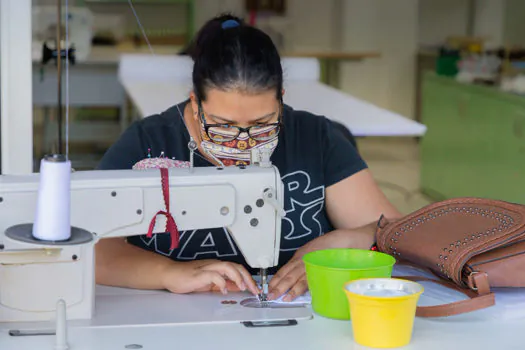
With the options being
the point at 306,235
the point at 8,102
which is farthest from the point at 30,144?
the point at 306,235

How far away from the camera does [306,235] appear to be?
1942 mm

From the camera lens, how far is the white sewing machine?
137cm

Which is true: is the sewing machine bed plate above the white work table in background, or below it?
below

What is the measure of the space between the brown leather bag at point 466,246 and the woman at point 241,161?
0.54ft

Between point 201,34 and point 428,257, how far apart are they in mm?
723

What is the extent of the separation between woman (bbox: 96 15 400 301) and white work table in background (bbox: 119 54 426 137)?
0.53 metres

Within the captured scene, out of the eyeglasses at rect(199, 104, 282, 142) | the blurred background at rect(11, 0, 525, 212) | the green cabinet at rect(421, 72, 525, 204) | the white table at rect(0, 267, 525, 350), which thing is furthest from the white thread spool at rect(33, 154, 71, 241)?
the green cabinet at rect(421, 72, 525, 204)

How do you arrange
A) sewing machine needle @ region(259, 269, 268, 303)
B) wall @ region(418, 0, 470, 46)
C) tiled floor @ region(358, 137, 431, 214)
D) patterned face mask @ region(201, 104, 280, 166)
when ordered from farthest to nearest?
wall @ region(418, 0, 470, 46) < tiled floor @ region(358, 137, 431, 214) < patterned face mask @ region(201, 104, 280, 166) < sewing machine needle @ region(259, 269, 268, 303)

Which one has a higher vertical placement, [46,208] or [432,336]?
[46,208]

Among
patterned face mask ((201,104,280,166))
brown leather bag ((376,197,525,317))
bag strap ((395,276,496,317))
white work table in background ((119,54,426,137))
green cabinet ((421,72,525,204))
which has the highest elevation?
patterned face mask ((201,104,280,166))

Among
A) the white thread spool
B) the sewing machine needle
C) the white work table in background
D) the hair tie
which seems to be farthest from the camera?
the white work table in background

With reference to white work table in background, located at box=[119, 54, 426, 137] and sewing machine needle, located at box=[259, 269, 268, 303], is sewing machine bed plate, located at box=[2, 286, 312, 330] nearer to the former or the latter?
sewing machine needle, located at box=[259, 269, 268, 303]

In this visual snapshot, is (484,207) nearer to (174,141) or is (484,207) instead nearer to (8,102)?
(174,141)

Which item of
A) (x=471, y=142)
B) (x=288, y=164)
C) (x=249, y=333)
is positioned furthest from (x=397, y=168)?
(x=249, y=333)
